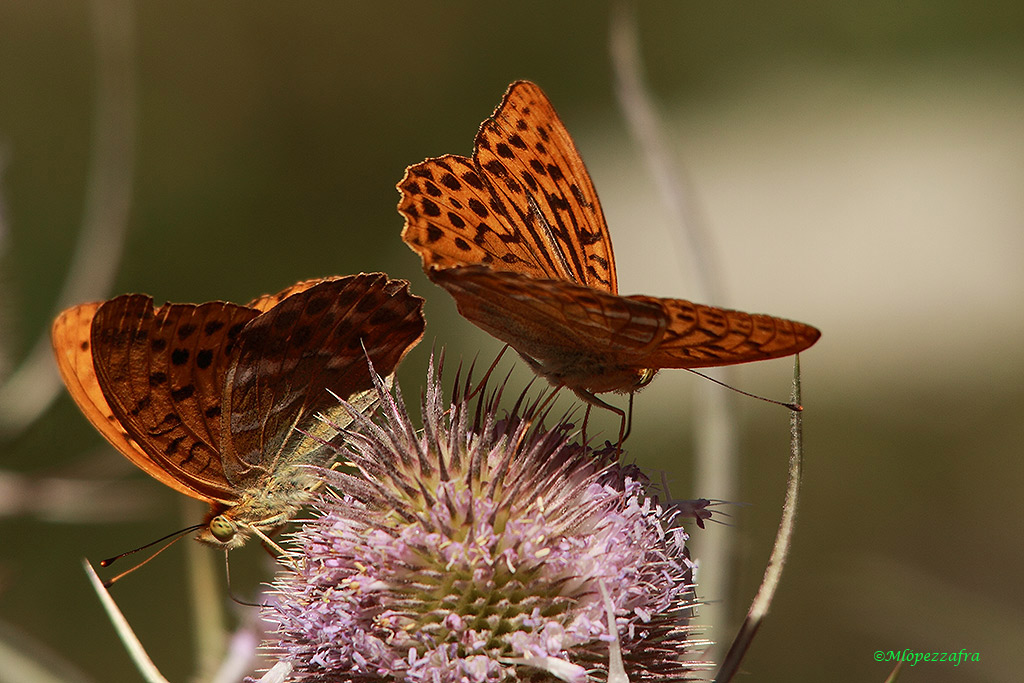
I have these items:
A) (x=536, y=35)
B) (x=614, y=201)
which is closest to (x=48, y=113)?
(x=536, y=35)

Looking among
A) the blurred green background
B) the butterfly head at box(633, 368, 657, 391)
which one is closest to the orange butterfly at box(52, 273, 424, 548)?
the butterfly head at box(633, 368, 657, 391)

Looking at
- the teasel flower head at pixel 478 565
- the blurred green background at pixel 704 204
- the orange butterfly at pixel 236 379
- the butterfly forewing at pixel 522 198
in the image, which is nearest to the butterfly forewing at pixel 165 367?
the orange butterfly at pixel 236 379

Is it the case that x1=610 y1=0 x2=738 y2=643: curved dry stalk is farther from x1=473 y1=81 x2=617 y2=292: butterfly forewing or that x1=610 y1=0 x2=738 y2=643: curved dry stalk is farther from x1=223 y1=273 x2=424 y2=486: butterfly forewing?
x1=223 y1=273 x2=424 y2=486: butterfly forewing

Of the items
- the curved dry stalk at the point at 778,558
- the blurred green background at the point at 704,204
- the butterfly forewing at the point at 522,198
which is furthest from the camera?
the blurred green background at the point at 704,204

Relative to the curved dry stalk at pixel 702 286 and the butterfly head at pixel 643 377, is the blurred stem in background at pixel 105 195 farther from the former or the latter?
the butterfly head at pixel 643 377

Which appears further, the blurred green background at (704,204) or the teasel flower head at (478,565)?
the blurred green background at (704,204)

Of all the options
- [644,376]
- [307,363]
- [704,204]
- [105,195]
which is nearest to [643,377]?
[644,376]

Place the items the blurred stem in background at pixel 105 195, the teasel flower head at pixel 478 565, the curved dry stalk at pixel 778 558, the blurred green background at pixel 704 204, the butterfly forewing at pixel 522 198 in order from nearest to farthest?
the curved dry stalk at pixel 778 558
the teasel flower head at pixel 478 565
the butterfly forewing at pixel 522 198
the blurred stem in background at pixel 105 195
the blurred green background at pixel 704 204
